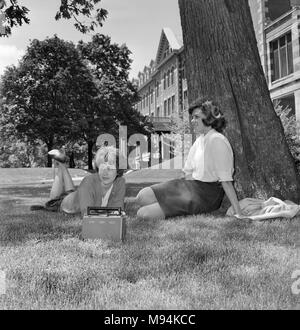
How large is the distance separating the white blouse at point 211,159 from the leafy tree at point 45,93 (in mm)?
23474

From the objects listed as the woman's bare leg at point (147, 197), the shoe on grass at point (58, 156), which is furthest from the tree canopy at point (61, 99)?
the woman's bare leg at point (147, 197)

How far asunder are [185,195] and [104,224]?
67.2 inches

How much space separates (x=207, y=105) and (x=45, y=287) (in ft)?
11.5

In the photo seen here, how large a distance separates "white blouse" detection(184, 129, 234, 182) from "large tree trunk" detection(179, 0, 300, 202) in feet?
2.47

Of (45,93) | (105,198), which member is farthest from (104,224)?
(45,93)

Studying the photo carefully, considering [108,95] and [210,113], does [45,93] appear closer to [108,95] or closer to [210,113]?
[108,95]

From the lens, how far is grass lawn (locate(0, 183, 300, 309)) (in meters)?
2.45

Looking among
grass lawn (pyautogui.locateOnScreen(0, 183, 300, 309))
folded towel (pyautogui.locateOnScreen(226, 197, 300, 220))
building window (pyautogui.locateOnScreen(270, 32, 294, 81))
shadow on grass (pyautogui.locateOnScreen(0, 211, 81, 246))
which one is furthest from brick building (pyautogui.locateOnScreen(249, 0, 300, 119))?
grass lawn (pyautogui.locateOnScreen(0, 183, 300, 309))

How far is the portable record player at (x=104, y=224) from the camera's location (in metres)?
4.08

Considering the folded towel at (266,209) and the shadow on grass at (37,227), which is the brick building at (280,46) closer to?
the folded towel at (266,209)

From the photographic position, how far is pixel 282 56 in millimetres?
23641

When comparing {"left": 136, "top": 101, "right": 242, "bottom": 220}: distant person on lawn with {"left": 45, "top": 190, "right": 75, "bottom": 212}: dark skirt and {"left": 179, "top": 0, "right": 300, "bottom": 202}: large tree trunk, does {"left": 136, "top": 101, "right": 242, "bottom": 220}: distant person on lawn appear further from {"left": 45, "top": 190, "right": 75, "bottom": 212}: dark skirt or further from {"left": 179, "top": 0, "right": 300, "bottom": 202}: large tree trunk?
{"left": 45, "top": 190, "right": 75, "bottom": 212}: dark skirt

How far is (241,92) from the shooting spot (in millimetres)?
6145
